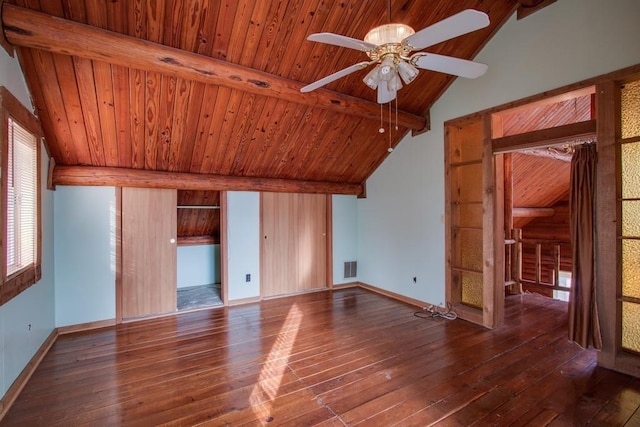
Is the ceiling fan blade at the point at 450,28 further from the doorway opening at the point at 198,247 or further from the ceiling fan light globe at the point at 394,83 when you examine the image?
the doorway opening at the point at 198,247

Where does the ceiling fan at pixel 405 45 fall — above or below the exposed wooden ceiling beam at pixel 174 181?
above

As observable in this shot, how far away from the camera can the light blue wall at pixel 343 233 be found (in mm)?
5844

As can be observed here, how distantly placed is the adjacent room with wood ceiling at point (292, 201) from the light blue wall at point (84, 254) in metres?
0.02

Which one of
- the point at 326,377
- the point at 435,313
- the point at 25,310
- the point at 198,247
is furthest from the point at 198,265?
the point at 435,313

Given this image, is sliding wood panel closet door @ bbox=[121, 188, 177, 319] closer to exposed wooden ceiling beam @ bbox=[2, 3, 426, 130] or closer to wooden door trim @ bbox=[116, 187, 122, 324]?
wooden door trim @ bbox=[116, 187, 122, 324]

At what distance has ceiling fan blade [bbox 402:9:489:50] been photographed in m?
1.60

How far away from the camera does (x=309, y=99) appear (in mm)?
3572

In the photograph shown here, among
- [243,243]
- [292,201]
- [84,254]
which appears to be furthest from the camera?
[292,201]

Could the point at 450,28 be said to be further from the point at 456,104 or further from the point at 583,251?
the point at 456,104

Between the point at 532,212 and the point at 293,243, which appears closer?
the point at 293,243

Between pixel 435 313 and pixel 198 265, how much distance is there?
427cm

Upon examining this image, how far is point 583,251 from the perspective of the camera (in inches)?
115

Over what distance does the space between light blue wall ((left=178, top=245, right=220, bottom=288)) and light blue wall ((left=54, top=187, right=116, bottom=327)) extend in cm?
175

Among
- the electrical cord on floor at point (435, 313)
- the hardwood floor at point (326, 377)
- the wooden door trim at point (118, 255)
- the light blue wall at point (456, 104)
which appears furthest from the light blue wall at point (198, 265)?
the electrical cord on floor at point (435, 313)
